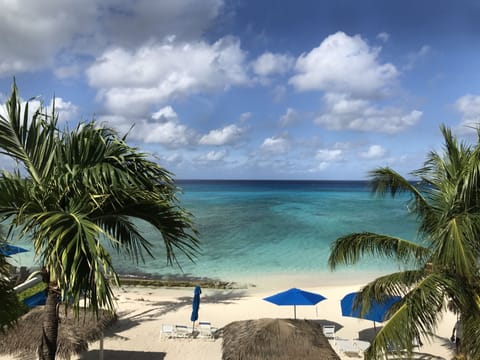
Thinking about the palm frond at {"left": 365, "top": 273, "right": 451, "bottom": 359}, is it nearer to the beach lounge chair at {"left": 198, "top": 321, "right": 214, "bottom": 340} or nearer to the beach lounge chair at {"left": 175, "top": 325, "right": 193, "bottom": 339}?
the beach lounge chair at {"left": 198, "top": 321, "right": 214, "bottom": 340}

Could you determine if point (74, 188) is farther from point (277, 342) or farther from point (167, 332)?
point (167, 332)

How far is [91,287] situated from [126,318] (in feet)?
32.8

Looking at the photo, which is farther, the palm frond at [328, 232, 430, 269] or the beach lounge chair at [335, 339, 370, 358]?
the beach lounge chair at [335, 339, 370, 358]

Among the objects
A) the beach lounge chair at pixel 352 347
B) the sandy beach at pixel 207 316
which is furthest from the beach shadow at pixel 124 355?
the beach lounge chair at pixel 352 347

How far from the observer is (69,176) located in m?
3.83

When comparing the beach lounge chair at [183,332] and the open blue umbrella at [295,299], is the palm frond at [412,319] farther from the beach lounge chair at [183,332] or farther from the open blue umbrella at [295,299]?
the beach lounge chair at [183,332]

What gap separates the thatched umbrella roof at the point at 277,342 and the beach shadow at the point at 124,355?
7.75 ft

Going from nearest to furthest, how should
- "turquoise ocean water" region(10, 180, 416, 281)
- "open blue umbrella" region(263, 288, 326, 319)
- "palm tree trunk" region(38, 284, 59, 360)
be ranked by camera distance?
"palm tree trunk" region(38, 284, 59, 360) → "open blue umbrella" region(263, 288, 326, 319) → "turquoise ocean water" region(10, 180, 416, 281)

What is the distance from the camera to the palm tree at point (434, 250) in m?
4.62

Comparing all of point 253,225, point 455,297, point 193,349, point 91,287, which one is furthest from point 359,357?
point 253,225

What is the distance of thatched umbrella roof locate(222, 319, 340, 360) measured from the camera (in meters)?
7.18

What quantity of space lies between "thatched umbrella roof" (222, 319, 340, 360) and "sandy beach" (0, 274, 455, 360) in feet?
6.55

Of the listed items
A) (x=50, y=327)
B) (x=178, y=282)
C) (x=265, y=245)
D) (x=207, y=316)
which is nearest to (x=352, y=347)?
(x=207, y=316)

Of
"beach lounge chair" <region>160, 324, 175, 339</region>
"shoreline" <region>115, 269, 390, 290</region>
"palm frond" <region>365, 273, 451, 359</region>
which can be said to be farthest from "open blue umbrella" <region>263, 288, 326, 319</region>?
"shoreline" <region>115, 269, 390, 290</region>
